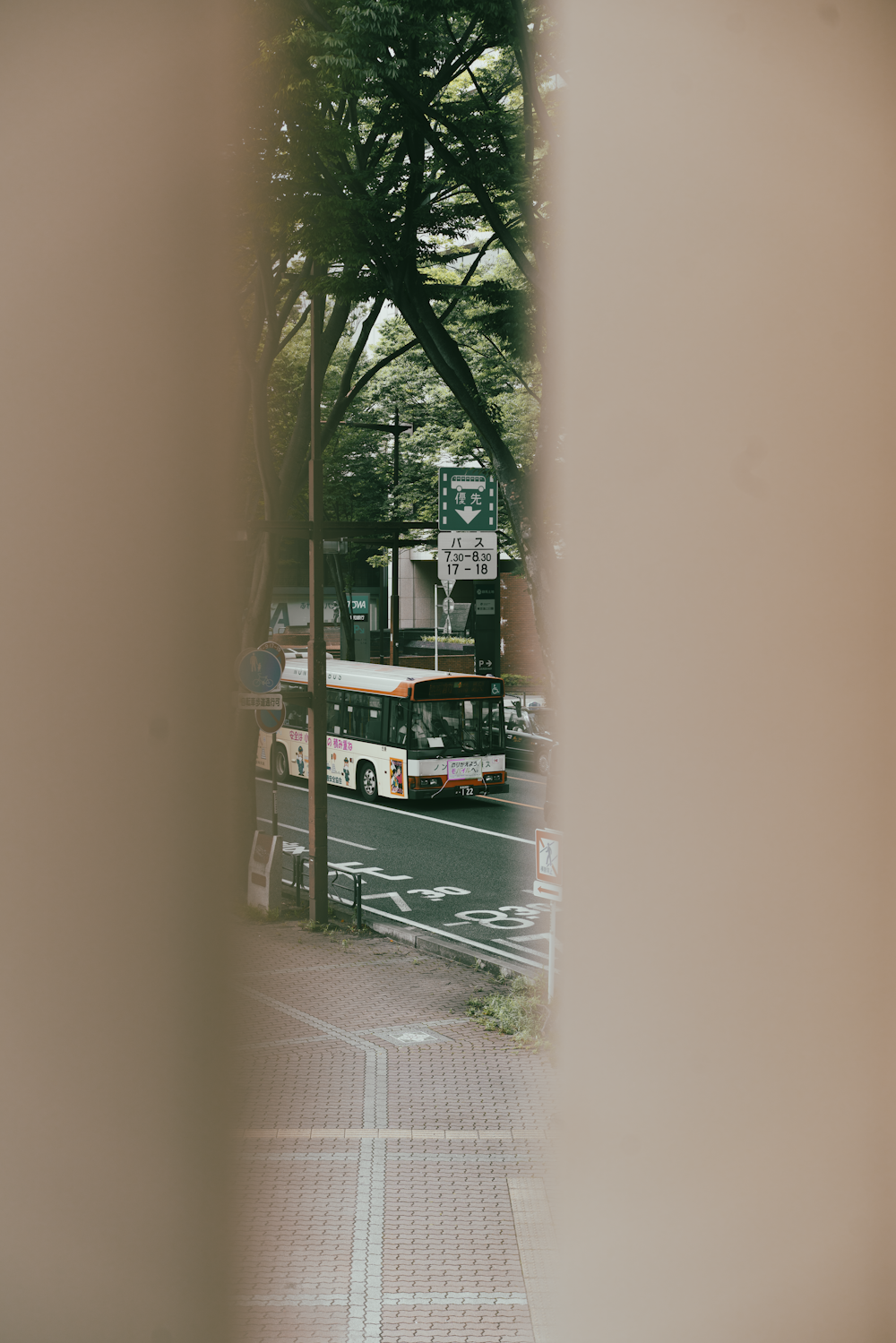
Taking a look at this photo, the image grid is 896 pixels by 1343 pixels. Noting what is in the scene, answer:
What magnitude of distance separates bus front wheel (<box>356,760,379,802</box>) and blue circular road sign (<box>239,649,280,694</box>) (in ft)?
28.0

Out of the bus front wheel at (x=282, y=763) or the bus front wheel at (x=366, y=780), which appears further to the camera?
the bus front wheel at (x=282, y=763)

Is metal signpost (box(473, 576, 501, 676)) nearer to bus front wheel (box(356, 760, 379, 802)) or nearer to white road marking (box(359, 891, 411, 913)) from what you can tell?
bus front wheel (box(356, 760, 379, 802))

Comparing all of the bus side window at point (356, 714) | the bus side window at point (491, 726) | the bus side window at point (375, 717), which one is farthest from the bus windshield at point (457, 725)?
the bus side window at point (356, 714)

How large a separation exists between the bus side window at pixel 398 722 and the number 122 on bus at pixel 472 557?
14.1ft

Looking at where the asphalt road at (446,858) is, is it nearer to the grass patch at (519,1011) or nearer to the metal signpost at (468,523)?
the grass patch at (519,1011)

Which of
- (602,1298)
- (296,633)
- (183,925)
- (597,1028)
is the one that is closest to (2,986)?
(183,925)

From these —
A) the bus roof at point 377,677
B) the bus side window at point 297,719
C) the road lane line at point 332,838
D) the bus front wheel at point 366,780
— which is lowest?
the road lane line at point 332,838

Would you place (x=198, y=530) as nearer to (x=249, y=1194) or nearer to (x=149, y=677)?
(x=149, y=677)

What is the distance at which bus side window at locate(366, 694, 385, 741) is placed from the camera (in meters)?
17.4

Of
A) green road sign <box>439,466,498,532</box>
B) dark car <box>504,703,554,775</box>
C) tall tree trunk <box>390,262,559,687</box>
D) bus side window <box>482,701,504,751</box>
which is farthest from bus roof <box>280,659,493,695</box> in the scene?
tall tree trunk <box>390,262,559,687</box>

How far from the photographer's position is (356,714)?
1802 centimetres

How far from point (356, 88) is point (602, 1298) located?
6.87m

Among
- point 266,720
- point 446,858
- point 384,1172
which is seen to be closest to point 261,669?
point 266,720

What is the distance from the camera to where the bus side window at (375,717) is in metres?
17.4
